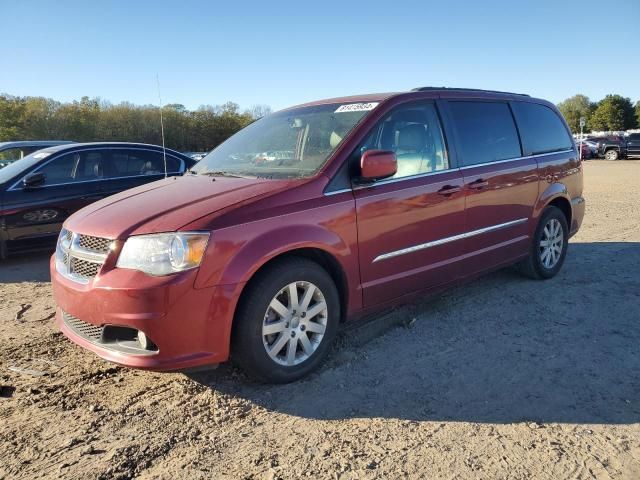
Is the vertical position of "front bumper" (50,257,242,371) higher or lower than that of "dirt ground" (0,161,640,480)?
higher

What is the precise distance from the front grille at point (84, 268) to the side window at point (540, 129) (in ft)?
13.8

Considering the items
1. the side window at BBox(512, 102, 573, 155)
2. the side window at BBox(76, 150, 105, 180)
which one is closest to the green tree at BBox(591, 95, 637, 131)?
the side window at BBox(512, 102, 573, 155)

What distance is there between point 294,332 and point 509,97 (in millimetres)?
3617

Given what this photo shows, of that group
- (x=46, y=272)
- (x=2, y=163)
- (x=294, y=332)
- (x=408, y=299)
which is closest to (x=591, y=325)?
(x=408, y=299)

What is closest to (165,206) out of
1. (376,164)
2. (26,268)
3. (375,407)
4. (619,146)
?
(376,164)

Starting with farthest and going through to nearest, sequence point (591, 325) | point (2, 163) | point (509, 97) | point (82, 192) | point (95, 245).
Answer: point (2, 163)
point (82, 192)
point (509, 97)
point (591, 325)
point (95, 245)

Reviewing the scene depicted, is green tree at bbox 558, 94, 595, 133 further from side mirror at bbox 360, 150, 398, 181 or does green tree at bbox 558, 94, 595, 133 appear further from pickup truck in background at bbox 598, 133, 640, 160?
side mirror at bbox 360, 150, 398, 181

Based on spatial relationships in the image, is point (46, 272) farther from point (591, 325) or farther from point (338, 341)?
point (591, 325)

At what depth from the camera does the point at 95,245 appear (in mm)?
3137

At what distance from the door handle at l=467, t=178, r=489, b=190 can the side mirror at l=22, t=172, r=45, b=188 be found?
5702 mm

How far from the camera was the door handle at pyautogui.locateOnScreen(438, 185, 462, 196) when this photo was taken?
13.6 ft

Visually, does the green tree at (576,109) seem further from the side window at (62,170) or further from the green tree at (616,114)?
the side window at (62,170)

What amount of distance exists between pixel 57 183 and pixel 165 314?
530 centimetres

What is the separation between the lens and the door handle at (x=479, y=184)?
4445 mm
